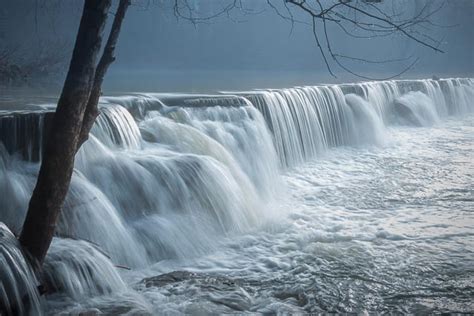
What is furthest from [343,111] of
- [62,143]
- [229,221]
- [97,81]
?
[62,143]

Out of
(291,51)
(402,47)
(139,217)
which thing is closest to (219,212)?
(139,217)

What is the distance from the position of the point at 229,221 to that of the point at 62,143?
341 centimetres

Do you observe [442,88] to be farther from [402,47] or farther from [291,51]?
[291,51]

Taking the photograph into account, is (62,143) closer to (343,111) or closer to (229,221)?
(229,221)

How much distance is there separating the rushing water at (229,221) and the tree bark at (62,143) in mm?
208

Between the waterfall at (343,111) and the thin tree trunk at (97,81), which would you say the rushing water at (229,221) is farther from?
the thin tree trunk at (97,81)

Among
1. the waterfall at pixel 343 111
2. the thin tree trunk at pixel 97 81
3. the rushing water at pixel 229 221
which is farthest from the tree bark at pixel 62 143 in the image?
the waterfall at pixel 343 111

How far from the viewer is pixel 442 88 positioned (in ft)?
76.3

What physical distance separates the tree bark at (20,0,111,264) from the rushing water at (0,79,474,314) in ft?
0.68

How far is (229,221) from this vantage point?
7.11m

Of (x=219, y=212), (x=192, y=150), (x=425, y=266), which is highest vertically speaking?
(x=192, y=150)

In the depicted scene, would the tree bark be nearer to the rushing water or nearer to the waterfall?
the rushing water

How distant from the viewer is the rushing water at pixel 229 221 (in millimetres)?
4638

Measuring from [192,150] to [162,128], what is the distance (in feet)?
2.02
